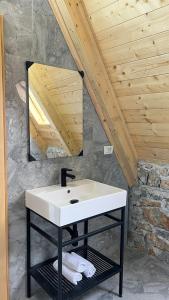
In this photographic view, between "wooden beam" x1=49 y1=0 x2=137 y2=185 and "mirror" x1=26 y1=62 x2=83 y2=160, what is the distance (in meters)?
0.13

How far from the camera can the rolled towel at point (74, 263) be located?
192 cm

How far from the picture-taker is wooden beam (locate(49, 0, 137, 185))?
1947 mm

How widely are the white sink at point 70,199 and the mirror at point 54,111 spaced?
29 cm

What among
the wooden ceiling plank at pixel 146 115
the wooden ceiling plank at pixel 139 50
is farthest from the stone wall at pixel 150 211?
the wooden ceiling plank at pixel 139 50

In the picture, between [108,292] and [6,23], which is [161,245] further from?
[6,23]

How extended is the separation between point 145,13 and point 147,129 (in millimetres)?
1000

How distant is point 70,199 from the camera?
2.07 meters

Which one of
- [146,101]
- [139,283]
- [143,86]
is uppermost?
[143,86]

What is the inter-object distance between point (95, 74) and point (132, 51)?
1.42 feet

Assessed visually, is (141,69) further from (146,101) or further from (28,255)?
(28,255)

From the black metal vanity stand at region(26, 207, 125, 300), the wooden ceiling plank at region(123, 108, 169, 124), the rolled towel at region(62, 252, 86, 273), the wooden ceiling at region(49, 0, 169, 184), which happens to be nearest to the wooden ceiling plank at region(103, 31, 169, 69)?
the wooden ceiling at region(49, 0, 169, 184)


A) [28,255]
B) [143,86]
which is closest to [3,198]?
[28,255]

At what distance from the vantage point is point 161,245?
8.52ft

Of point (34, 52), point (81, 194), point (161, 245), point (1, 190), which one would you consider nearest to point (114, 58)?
point (34, 52)
